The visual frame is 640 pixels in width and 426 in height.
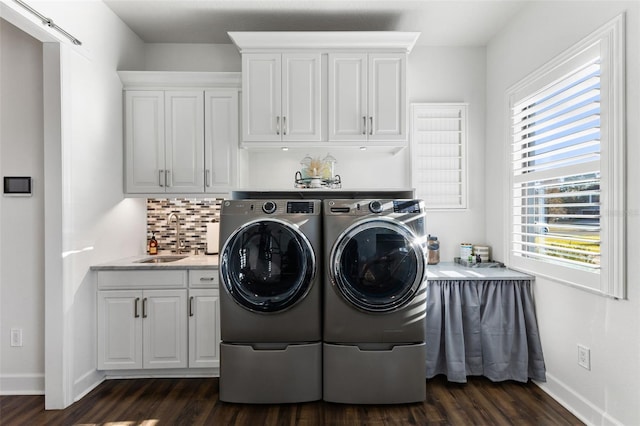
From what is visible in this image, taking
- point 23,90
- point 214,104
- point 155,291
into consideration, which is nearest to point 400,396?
point 155,291

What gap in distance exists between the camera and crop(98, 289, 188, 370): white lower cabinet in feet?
8.49

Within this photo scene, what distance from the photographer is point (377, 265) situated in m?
2.25

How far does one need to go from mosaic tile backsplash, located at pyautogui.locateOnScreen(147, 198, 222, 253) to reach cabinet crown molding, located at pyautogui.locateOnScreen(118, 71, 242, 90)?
952 mm

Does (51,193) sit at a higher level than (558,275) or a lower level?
higher

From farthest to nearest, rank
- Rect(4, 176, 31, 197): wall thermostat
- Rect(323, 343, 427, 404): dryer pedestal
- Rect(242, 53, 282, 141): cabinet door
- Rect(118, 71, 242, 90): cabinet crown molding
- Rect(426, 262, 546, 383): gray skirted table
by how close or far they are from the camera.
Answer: Rect(118, 71, 242, 90): cabinet crown molding, Rect(242, 53, 282, 141): cabinet door, Rect(426, 262, 546, 383): gray skirted table, Rect(4, 176, 31, 197): wall thermostat, Rect(323, 343, 427, 404): dryer pedestal

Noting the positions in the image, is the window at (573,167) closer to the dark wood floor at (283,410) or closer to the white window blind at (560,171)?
the white window blind at (560,171)

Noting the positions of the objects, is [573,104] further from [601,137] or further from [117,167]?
[117,167]

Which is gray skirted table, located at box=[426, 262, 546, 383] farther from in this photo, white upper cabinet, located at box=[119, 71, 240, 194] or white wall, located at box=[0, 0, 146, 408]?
white wall, located at box=[0, 0, 146, 408]

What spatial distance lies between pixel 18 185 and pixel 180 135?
1.08 meters

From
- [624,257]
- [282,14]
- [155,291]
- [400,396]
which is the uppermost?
[282,14]

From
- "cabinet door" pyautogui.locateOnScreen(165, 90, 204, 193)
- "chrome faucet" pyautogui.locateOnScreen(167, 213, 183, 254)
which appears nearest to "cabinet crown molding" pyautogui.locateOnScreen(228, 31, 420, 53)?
"cabinet door" pyautogui.locateOnScreen(165, 90, 204, 193)

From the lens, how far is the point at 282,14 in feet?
9.05

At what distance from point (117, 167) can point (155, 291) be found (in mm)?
1012

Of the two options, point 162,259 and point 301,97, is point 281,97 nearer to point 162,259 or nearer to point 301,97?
point 301,97
